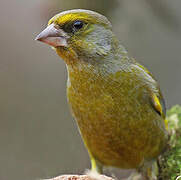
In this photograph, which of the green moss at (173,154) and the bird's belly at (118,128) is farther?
the green moss at (173,154)

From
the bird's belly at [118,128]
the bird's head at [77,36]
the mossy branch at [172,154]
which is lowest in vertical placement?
the mossy branch at [172,154]

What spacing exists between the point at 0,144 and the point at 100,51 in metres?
3.28

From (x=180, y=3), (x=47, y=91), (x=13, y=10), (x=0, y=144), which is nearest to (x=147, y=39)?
(x=180, y=3)

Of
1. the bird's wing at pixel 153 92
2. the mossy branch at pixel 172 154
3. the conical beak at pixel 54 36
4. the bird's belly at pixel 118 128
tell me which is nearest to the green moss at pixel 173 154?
the mossy branch at pixel 172 154

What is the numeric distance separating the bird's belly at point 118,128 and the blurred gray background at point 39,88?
7.65 feet

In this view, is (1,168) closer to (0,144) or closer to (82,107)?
(0,144)

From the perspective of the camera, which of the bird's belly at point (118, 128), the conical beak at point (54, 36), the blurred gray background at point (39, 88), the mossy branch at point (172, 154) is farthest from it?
the blurred gray background at point (39, 88)

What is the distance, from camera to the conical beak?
2.12 metres

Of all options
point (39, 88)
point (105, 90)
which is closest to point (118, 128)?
point (105, 90)

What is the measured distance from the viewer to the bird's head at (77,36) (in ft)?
7.03

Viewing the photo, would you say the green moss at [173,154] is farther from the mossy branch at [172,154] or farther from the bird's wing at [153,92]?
the bird's wing at [153,92]

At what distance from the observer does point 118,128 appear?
2369 millimetres

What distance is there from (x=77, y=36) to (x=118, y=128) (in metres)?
0.68

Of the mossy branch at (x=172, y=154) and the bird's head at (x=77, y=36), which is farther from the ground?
the bird's head at (x=77, y=36)
